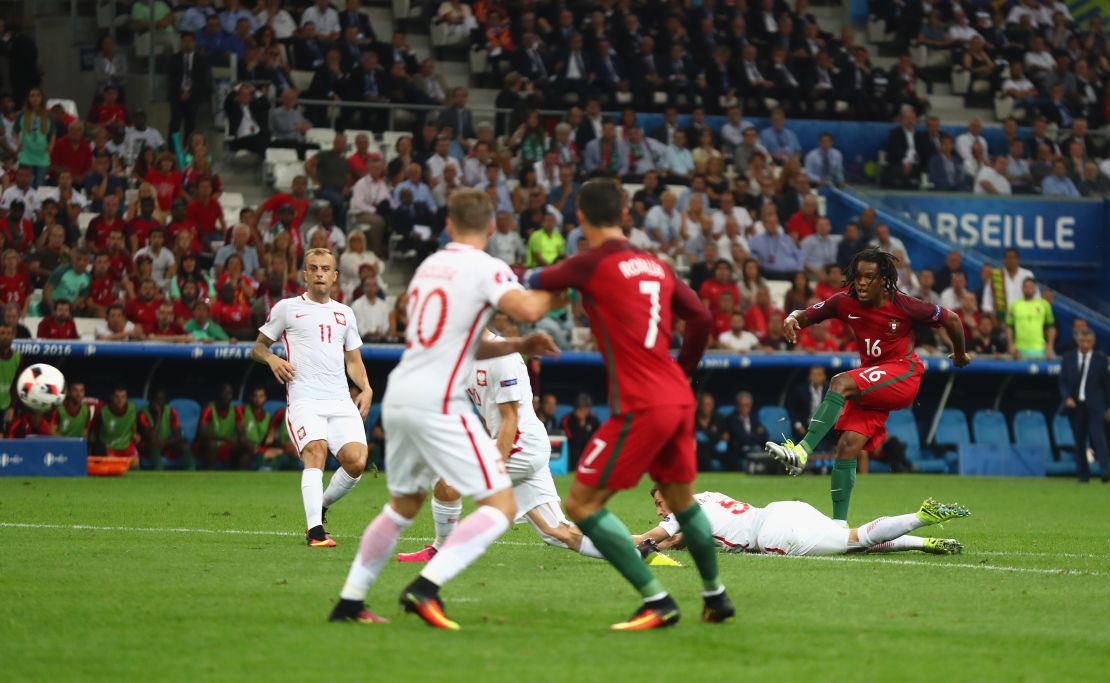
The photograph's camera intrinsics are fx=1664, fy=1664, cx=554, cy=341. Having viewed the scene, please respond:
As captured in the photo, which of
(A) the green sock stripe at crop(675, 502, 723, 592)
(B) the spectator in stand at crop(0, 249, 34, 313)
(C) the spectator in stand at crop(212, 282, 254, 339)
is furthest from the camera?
(C) the spectator in stand at crop(212, 282, 254, 339)

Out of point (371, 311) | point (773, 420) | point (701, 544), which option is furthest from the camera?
point (773, 420)

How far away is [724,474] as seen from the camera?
24.3 metres

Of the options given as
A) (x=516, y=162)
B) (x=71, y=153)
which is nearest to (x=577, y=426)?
(x=516, y=162)

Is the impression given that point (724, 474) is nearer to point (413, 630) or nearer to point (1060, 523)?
point (1060, 523)

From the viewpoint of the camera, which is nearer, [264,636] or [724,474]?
[264,636]

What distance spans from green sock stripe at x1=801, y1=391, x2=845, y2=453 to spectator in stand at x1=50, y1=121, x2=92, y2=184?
1489 centimetres

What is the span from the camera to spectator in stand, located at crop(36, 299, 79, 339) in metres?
21.5

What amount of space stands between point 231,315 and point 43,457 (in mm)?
3180

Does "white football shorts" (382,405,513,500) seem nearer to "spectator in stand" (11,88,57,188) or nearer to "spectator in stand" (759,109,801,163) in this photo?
"spectator in stand" (11,88,57,188)

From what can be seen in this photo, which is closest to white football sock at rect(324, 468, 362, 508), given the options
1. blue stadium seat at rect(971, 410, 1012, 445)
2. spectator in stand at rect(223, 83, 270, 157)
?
spectator in stand at rect(223, 83, 270, 157)

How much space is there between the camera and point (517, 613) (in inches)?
332

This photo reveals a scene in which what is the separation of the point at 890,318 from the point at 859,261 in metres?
0.53

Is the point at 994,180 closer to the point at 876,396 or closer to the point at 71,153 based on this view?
the point at 71,153

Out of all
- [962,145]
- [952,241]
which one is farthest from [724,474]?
[962,145]
